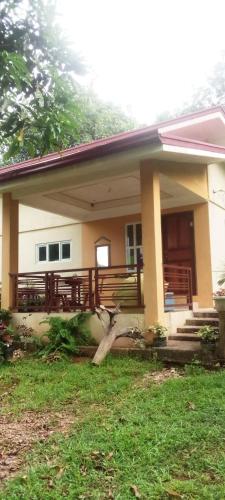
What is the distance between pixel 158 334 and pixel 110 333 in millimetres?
875

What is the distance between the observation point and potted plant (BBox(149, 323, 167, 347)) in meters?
7.52

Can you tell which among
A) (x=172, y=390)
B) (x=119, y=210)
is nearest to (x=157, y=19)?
(x=172, y=390)

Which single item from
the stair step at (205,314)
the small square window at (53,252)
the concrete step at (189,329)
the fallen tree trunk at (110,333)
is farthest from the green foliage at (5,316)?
the small square window at (53,252)

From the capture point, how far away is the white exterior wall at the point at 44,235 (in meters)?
13.3

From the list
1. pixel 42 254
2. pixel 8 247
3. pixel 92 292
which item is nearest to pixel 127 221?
pixel 42 254

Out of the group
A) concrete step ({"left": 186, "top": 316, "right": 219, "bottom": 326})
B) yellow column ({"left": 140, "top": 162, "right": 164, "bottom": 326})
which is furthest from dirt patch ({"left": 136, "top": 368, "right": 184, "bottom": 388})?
concrete step ({"left": 186, "top": 316, "right": 219, "bottom": 326})

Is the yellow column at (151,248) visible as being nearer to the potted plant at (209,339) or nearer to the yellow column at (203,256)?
the potted plant at (209,339)

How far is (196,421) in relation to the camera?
4.50 meters

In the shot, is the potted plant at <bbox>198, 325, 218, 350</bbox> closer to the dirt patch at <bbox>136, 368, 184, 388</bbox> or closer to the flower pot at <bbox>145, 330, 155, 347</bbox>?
the dirt patch at <bbox>136, 368, 184, 388</bbox>

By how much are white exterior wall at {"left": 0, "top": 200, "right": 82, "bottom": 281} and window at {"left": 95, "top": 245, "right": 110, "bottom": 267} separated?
1.97 ft

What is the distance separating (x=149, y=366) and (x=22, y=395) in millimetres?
2139

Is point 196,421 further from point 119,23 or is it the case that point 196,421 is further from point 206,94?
point 206,94

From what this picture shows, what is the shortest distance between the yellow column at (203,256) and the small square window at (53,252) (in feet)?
16.3

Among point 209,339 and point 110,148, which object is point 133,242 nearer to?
point 110,148
